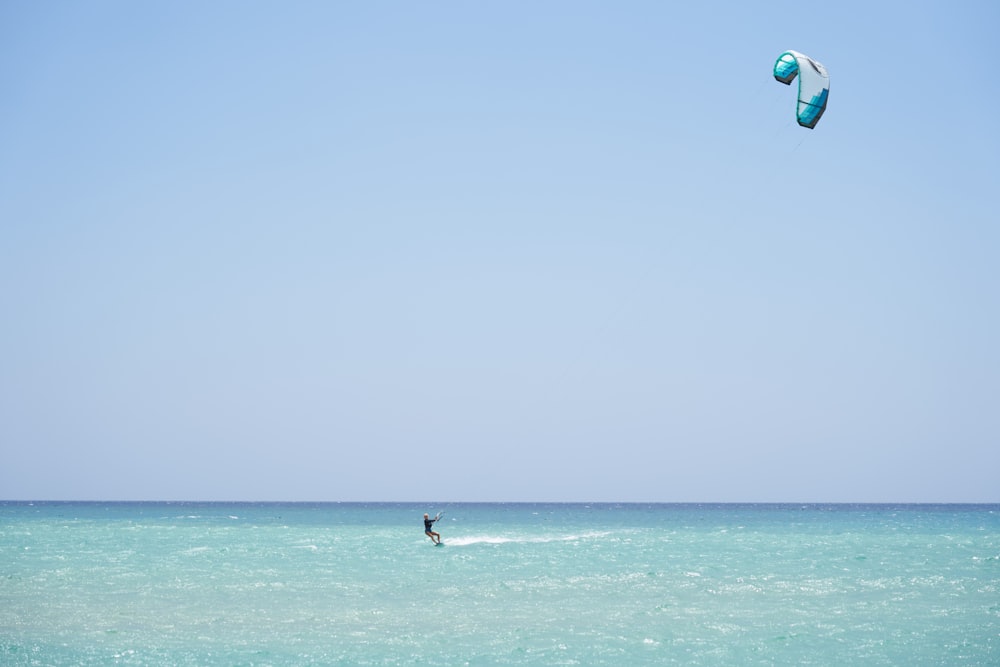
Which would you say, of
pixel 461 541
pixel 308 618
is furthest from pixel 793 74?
pixel 461 541

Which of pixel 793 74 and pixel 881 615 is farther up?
pixel 793 74

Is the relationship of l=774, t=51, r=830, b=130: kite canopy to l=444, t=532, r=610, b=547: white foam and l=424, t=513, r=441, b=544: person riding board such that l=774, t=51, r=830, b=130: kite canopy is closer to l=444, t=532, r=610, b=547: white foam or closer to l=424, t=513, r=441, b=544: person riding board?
l=424, t=513, r=441, b=544: person riding board

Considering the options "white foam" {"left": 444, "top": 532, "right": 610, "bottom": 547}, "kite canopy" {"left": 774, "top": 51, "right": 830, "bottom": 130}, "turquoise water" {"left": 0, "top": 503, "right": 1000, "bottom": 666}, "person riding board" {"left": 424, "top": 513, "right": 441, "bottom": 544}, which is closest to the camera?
"turquoise water" {"left": 0, "top": 503, "right": 1000, "bottom": 666}

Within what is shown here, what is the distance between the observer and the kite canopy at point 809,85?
15102mm

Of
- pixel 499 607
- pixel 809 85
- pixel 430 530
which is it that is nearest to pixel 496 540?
pixel 430 530

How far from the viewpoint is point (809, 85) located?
15289 mm

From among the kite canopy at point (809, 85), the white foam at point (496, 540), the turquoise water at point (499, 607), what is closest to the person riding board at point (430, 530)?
the white foam at point (496, 540)

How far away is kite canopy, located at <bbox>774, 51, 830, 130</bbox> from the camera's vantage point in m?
15.1

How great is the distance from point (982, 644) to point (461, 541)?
22120mm

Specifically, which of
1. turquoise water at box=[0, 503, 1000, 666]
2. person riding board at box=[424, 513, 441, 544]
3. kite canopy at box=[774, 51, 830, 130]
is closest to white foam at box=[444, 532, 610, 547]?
person riding board at box=[424, 513, 441, 544]

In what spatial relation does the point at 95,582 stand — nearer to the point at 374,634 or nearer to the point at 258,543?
the point at 374,634

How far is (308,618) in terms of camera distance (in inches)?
606

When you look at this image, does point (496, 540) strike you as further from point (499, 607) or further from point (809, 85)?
point (809, 85)

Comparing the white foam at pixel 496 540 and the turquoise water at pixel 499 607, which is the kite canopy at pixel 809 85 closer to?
the turquoise water at pixel 499 607
